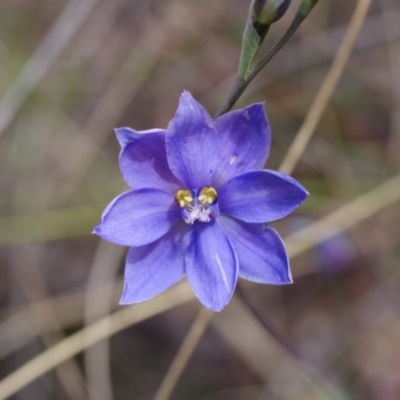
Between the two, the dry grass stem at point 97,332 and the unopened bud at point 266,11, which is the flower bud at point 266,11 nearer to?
the unopened bud at point 266,11

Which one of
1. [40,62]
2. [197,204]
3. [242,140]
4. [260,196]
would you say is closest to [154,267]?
[197,204]

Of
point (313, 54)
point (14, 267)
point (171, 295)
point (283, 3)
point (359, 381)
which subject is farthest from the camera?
point (313, 54)

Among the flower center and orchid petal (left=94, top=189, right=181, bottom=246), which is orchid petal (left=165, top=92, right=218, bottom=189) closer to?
the flower center

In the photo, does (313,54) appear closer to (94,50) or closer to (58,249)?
(94,50)

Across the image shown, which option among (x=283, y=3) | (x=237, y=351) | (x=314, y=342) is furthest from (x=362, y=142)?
(x=283, y=3)

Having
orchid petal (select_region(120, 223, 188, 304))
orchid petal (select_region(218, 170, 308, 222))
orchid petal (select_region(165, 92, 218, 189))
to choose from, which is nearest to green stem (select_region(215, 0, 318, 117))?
orchid petal (select_region(165, 92, 218, 189))

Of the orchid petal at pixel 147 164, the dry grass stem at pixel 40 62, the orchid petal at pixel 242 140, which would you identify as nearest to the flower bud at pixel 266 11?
the orchid petal at pixel 242 140

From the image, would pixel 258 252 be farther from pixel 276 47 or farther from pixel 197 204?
pixel 276 47
